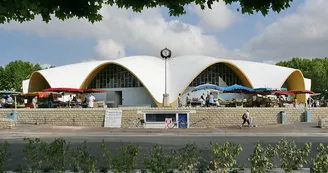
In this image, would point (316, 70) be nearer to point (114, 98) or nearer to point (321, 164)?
point (114, 98)

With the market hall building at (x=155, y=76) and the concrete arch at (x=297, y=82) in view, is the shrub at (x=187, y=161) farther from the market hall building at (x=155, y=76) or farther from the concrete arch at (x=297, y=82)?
the concrete arch at (x=297, y=82)

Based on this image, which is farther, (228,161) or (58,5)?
(228,161)

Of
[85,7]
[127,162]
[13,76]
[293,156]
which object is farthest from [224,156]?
[13,76]

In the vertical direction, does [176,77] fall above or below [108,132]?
A: above

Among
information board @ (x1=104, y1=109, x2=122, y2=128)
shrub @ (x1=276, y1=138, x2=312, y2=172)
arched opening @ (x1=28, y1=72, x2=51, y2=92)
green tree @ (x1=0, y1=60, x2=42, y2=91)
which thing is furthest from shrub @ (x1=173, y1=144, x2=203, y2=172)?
green tree @ (x1=0, y1=60, x2=42, y2=91)

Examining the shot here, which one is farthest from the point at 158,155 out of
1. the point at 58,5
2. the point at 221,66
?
Answer: the point at 221,66

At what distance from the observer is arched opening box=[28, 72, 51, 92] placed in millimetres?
49594

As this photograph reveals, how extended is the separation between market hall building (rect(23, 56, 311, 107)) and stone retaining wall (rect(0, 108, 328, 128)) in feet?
51.4

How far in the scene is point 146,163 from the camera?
6.45 m

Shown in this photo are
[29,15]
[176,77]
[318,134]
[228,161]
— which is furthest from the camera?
[176,77]

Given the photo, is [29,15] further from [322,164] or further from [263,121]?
[263,121]

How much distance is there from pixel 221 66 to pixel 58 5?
42.3 m

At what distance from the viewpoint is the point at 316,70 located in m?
67.5

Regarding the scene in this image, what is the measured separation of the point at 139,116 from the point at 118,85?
21.2m
